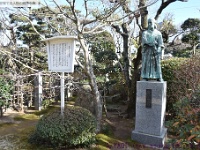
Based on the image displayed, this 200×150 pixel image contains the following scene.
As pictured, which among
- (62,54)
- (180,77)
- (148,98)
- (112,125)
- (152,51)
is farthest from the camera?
(112,125)

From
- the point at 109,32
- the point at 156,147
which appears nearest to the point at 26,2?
the point at 156,147

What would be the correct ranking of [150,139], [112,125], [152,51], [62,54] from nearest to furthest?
[62,54] → [150,139] → [152,51] → [112,125]

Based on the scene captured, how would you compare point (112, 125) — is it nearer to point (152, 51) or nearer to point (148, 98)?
point (148, 98)

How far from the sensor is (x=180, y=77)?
593 centimetres

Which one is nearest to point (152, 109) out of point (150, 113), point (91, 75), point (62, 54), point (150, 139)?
point (150, 113)

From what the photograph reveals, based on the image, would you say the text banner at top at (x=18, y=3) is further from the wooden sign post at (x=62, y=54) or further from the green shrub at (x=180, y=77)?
the green shrub at (x=180, y=77)

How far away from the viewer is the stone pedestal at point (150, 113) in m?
4.68

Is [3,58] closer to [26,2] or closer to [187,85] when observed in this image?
[26,2]

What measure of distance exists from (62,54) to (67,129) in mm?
1603

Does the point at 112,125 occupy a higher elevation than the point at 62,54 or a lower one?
lower

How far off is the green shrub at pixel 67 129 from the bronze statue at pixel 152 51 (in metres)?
1.91

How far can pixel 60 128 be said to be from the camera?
3.98m

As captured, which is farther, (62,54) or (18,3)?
(18,3)

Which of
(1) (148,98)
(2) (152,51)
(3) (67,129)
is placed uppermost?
(2) (152,51)
